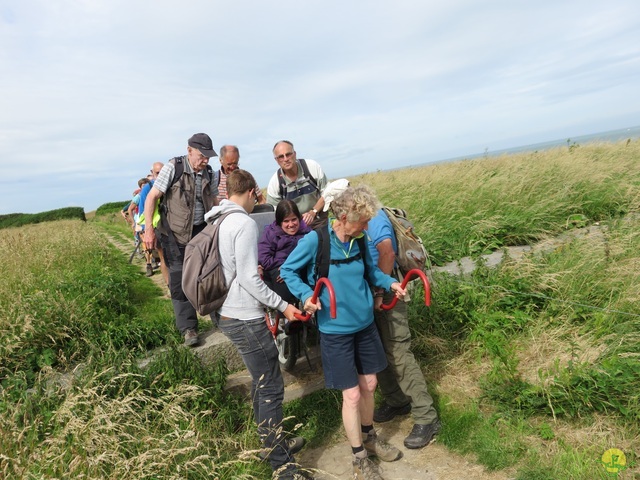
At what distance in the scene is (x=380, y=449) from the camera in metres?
3.37

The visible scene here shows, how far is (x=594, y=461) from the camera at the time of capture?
2.81m

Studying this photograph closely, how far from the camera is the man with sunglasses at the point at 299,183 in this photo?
458cm

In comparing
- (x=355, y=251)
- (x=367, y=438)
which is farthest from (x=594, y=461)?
(x=355, y=251)

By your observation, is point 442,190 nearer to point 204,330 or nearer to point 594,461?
point 204,330

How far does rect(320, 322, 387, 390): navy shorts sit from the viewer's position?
9.82 feet

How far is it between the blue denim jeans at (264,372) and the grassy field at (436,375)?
204 millimetres

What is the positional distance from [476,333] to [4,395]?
4196 mm

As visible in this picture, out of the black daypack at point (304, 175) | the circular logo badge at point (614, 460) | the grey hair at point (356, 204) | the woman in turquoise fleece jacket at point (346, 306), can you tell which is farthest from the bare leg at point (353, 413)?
the black daypack at point (304, 175)

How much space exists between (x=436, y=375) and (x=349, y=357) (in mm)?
1712

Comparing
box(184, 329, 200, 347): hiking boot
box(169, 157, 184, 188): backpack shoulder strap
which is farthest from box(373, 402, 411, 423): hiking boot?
box(169, 157, 184, 188): backpack shoulder strap

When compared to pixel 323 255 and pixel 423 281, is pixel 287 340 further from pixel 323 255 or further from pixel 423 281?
pixel 423 281

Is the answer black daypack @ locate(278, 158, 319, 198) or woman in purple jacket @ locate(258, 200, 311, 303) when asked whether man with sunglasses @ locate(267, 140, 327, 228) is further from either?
woman in purple jacket @ locate(258, 200, 311, 303)

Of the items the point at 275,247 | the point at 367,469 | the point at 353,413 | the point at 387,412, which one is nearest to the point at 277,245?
the point at 275,247

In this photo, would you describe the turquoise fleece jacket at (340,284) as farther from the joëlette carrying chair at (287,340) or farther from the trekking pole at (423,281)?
the joëlette carrying chair at (287,340)
